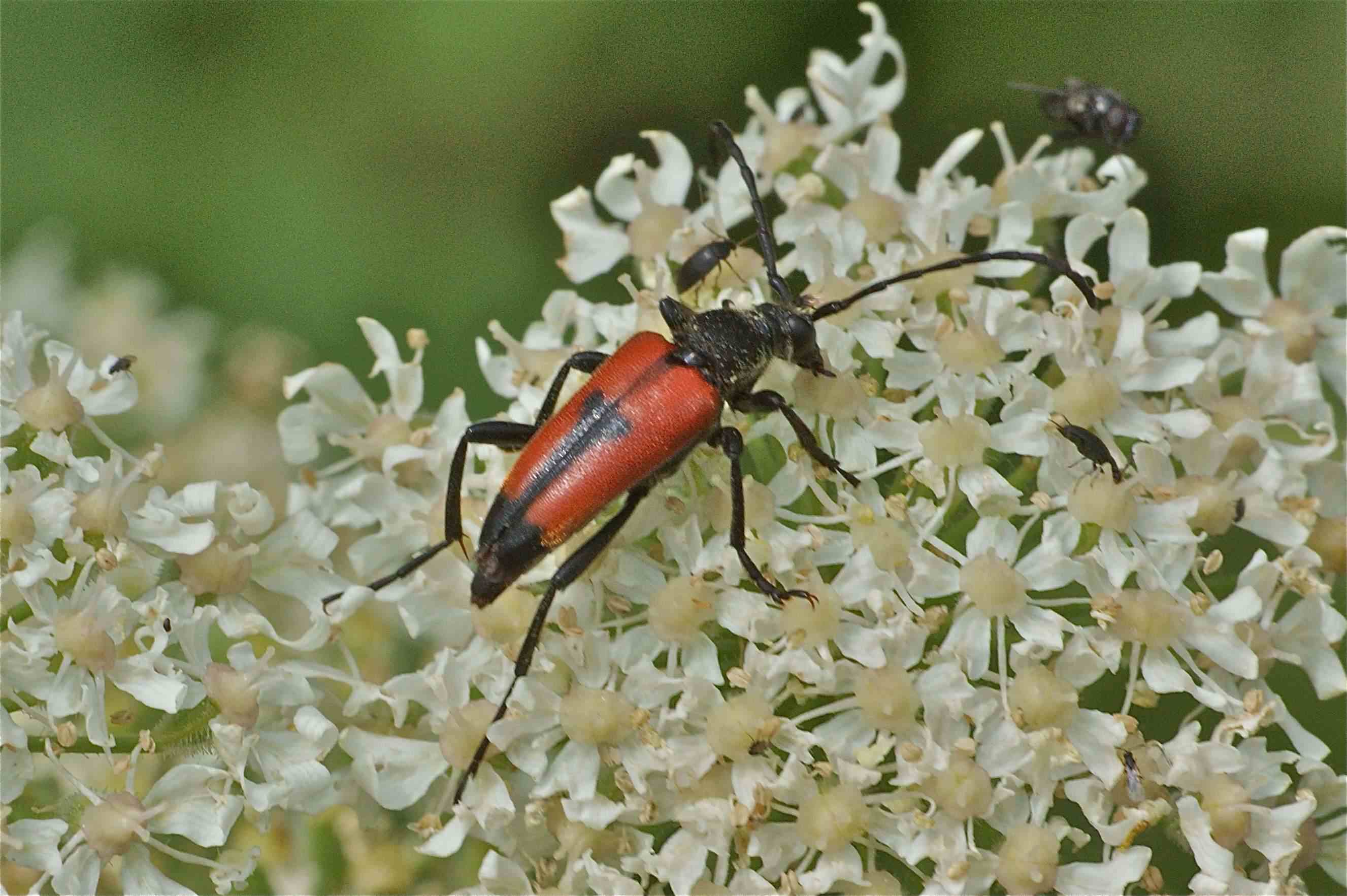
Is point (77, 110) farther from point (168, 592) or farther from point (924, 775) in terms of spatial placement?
point (924, 775)

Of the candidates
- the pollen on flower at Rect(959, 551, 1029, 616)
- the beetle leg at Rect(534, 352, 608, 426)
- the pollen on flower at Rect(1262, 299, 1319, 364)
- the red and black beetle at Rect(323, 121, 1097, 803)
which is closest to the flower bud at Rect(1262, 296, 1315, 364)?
the pollen on flower at Rect(1262, 299, 1319, 364)

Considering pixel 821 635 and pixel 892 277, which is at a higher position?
pixel 892 277

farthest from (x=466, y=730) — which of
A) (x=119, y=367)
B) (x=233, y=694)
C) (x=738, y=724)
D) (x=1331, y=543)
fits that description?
(x=1331, y=543)

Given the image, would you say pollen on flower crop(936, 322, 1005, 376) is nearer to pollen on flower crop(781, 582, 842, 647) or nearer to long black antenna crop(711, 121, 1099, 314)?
long black antenna crop(711, 121, 1099, 314)

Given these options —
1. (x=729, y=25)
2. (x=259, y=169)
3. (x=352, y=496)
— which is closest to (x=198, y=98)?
(x=259, y=169)

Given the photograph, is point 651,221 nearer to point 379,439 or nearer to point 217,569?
point 379,439
